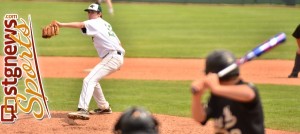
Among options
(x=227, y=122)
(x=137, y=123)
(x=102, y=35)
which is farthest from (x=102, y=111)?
(x=137, y=123)

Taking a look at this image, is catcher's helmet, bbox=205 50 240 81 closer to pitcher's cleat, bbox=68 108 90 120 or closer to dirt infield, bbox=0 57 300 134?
dirt infield, bbox=0 57 300 134

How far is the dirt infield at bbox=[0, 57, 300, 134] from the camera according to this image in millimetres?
9953

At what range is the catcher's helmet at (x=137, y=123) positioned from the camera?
11.7 ft

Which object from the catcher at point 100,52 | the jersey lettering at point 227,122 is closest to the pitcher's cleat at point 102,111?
the catcher at point 100,52

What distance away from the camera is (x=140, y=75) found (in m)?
16.9

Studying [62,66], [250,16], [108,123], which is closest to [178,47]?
[62,66]

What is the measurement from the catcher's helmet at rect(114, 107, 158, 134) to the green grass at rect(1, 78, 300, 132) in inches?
276

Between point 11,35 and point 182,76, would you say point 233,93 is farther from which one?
point 182,76

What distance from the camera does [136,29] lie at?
3195 centimetres

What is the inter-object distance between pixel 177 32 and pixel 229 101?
2598cm

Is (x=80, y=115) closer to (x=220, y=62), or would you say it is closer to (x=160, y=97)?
(x=160, y=97)

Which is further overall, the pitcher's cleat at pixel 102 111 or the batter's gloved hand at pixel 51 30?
the pitcher's cleat at pixel 102 111

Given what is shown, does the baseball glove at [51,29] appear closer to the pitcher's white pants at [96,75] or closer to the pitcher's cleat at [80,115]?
the pitcher's white pants at [96,75]

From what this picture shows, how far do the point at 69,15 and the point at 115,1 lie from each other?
15.3m
